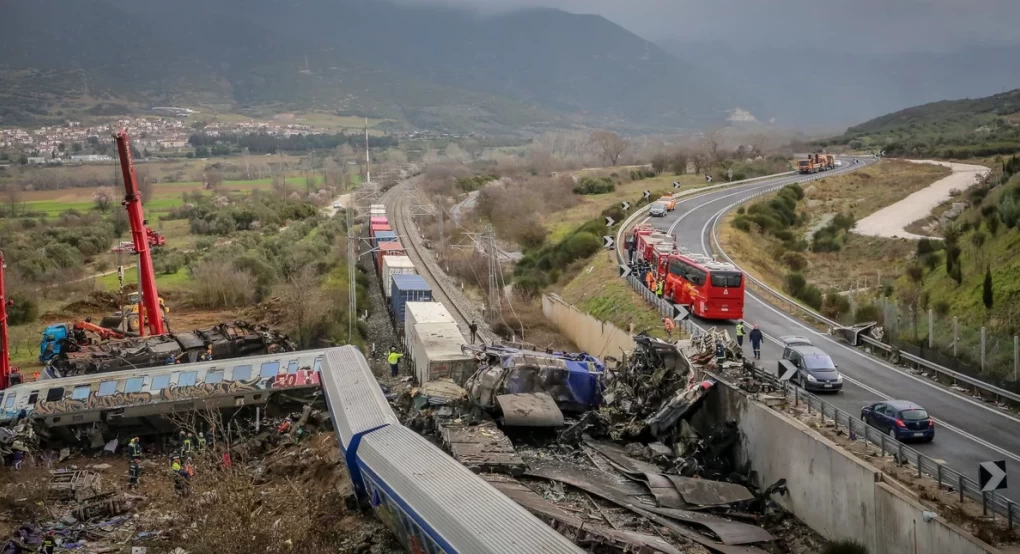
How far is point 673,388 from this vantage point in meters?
Result: 23.9

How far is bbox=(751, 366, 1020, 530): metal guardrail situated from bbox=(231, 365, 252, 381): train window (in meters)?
16.4

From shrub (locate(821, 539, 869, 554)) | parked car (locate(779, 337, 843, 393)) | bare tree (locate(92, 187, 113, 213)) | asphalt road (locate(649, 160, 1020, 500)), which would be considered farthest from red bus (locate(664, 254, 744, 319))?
bare tree (locate(92, 187, 113, 213))

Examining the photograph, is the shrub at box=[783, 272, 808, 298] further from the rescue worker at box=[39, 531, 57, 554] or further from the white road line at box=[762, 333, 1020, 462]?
the rescue worker at box=[39, 531, 57, 554]

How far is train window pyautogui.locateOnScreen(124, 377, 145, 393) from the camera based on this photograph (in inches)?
1054

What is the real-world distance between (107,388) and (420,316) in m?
11.3

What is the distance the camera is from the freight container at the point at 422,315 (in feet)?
106

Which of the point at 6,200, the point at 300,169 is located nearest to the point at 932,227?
the point at 6,200

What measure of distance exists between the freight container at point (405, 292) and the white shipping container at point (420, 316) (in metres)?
3.13

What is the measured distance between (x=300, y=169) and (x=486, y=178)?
56.7 meters

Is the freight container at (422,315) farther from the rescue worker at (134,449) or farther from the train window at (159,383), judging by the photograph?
the rescue worker at (134,449)

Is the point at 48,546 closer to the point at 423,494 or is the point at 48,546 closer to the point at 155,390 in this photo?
the point at 155,390

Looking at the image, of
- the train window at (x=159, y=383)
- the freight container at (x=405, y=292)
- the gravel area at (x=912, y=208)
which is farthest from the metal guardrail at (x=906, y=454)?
the gravel area at (x=912, y=208)

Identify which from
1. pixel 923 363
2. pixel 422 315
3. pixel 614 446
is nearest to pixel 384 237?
pixel 422 315

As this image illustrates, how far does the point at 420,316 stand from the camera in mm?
33094
